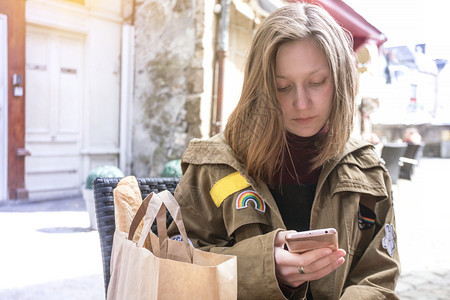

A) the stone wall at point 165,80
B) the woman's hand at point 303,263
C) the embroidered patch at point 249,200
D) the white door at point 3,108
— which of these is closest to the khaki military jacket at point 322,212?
the embroidered patch at point 249,200

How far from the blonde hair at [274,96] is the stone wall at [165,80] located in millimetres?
3967

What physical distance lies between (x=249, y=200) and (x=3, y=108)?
5055mm

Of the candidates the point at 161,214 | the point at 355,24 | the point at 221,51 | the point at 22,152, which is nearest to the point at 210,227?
the point at 161,214

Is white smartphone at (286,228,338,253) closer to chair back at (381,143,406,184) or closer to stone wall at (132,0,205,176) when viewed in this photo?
stone wall at (132,0,205,176)

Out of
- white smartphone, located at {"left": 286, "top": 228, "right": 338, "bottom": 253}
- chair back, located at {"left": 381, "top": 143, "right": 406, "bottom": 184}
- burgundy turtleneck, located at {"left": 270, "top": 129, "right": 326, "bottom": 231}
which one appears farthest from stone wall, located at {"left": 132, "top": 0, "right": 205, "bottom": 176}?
white smartphone, located at {"left": 286, "top": 228, "right": 338, "bottom": 253}

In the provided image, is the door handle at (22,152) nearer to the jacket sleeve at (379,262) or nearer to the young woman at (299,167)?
the young woman at (299,167)

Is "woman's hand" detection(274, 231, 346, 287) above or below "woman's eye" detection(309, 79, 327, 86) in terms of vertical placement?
below

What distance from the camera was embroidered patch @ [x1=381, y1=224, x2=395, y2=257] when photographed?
49.3 inches

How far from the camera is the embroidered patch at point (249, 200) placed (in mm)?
1203

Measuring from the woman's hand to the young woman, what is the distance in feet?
0.51

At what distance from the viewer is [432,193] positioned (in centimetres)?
832

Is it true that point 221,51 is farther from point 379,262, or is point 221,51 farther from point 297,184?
point 379,262

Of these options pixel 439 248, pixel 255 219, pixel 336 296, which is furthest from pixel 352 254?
pixel 439 248

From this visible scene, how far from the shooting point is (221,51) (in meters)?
5.40
